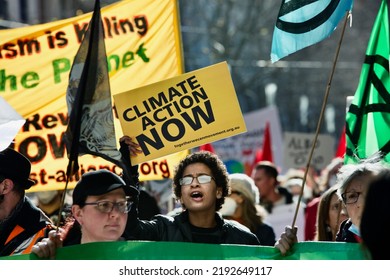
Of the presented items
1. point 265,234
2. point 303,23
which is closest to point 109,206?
point 303,23

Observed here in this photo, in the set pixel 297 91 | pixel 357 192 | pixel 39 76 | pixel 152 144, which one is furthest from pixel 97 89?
pixel 297 91

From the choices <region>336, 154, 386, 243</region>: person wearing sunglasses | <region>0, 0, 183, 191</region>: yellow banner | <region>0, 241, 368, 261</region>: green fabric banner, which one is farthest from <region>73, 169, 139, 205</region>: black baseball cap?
<region>0, 0, 183, 191</region>: yellow banner

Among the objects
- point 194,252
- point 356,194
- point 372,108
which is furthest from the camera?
point 372,108

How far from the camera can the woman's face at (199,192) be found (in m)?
6.31

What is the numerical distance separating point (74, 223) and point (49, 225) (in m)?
0.21

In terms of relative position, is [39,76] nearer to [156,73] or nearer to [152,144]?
[156,73]

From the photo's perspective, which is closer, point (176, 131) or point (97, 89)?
point (97, 89)

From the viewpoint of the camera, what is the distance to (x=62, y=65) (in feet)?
26.7

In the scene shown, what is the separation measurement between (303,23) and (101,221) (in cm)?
147

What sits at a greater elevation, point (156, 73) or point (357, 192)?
point (156, 73)

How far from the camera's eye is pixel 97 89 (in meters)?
6.04

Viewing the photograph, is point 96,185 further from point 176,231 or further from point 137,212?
point 176,231
